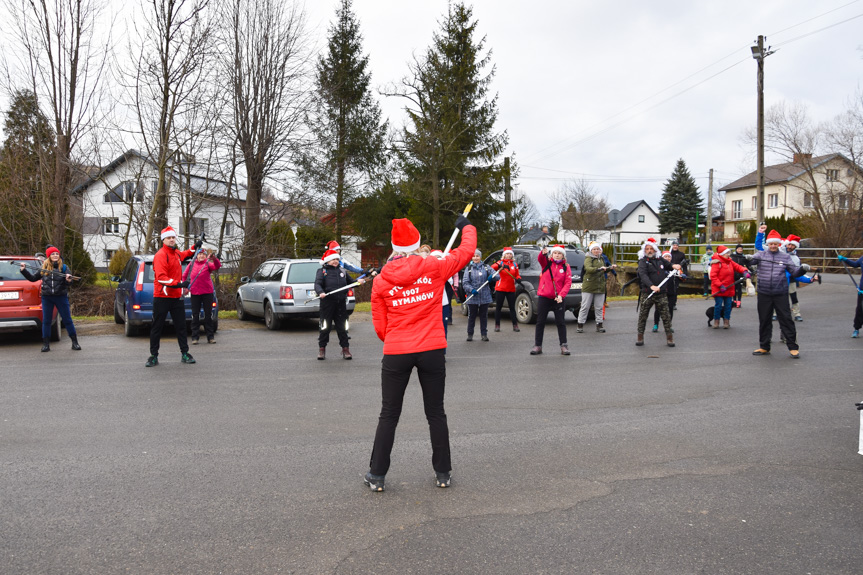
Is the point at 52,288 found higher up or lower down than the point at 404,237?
lower down

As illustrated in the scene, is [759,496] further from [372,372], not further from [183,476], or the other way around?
[372,372]

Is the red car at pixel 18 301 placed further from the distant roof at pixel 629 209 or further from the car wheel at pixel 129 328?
the distant roof at pixel 629 209

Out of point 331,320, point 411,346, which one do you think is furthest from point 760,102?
point 411,346

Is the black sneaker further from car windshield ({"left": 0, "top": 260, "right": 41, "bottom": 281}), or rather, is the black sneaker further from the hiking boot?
car windshield ({"left": 0, "top": 260, "right": 41, "bottom": 281})

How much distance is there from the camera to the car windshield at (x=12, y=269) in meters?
12.3

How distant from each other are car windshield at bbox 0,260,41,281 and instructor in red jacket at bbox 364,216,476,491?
34.7 feet

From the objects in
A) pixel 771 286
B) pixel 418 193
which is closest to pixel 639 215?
pixel 418 193

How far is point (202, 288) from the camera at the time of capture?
1245 cm

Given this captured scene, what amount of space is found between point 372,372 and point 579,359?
345 centimetres

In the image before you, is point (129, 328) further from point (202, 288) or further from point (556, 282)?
point (556, 282)

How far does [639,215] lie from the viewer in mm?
95938

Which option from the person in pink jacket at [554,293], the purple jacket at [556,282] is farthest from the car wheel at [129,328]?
the purple jacket at [556,282]

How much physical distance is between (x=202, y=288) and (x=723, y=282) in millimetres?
10953

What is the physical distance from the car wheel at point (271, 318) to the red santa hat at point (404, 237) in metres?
10.3
